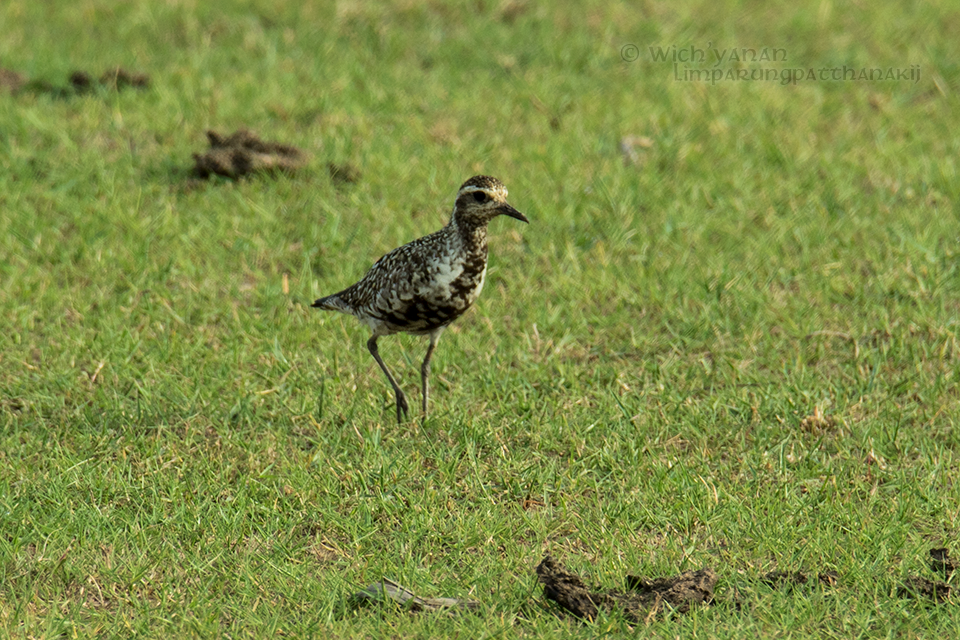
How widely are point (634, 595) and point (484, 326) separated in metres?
3.09

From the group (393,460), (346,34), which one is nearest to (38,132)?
(346,34)

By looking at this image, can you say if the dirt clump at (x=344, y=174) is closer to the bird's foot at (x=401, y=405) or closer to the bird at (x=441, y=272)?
the bird at (x=441, y=272)

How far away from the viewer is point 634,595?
15.9 ft

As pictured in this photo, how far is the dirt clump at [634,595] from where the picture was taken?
188 inches

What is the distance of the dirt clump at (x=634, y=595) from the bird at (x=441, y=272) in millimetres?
1885

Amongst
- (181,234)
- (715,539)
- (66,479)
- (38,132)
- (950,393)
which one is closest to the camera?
(715,539)

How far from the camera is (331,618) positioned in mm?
4809

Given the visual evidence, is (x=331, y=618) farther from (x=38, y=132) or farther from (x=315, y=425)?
(x=38, y=132)

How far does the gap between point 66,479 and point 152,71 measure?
19.2 feet

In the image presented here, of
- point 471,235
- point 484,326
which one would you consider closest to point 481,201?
point 471,235

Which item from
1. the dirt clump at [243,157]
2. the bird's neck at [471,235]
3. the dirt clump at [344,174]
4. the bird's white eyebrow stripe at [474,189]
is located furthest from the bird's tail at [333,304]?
the dirt clump at [243,157]

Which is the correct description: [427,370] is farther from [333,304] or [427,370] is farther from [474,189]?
[474,189]

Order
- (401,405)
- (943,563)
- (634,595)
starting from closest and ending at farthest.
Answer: (634,595) → (943,563) → (401,405)

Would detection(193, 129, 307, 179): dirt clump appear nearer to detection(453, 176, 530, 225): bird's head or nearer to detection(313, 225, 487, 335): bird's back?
detection(313, 225, 487, 335): bird's back
